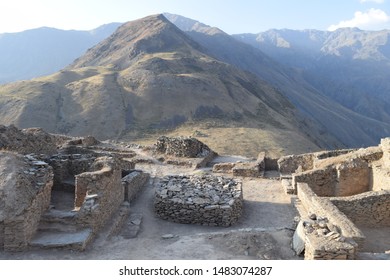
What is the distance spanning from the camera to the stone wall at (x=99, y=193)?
12.2 m

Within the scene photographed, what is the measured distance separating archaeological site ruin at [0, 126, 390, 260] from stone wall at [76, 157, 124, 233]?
32 mm

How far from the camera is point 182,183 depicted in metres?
17.0

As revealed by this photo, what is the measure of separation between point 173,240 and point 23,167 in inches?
198

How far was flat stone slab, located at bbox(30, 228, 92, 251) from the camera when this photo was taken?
437 inches

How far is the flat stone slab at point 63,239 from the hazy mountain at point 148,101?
44.9 metres

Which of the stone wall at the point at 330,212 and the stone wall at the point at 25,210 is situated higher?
the stone wall at the point at 25,210

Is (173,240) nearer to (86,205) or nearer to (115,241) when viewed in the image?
(115,241)

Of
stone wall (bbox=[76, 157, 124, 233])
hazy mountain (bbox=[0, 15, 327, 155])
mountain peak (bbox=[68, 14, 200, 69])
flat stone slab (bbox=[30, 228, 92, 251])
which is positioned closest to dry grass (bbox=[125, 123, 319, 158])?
hazy mountain (bbox=[0, 15, 327, 155])

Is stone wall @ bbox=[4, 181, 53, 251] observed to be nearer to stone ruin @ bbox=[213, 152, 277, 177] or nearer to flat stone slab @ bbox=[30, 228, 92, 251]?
flat stone slab @ bbox=[30, 228, 92, 251]

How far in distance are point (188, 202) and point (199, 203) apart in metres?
0.42

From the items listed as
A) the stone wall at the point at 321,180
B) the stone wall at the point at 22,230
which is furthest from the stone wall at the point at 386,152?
the stone wall at the point at 22,230

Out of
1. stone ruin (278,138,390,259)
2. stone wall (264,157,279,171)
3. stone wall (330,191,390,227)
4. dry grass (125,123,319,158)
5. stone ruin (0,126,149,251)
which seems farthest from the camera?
dry grass (125,123,319,158)

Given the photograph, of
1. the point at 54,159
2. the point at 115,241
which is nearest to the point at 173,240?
the point at 115,241

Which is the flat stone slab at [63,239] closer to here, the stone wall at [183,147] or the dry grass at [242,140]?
the stone wall at [183,147]
